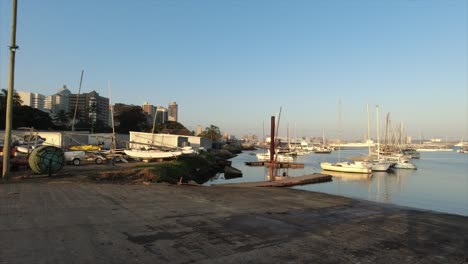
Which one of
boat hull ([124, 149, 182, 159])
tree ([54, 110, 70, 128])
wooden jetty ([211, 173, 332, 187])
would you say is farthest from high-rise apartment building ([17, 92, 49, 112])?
wooden jetty ([211, 173, 332, 187])

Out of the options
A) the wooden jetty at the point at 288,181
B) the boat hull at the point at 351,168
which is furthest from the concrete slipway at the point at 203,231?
the boat hull at the point at 351,168

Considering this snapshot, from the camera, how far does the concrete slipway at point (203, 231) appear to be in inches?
243

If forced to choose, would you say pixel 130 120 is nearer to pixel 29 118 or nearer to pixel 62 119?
pixel 62 119

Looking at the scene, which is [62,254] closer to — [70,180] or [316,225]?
[316,225]

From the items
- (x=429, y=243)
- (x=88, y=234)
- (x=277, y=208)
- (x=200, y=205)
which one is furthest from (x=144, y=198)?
(x=429, y=243)

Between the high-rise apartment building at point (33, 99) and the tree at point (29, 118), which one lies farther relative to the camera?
the high-rise apartment building at point (33, 99)

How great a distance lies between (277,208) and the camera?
1204 centimetres

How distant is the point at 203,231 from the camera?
25.9ft

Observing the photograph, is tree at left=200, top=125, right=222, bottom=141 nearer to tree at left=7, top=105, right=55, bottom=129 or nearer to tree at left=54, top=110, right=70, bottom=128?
tree at left=54, top=110, right=70, bottom=128

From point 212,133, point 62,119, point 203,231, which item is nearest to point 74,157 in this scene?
point 203,231

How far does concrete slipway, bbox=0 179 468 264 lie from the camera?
617 centimetres

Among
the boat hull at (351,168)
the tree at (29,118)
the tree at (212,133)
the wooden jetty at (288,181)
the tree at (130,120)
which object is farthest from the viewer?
the tree at (212,133)

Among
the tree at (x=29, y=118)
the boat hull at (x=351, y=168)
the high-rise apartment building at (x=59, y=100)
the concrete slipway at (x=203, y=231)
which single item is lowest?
the boat hull at (x=351, y=168)

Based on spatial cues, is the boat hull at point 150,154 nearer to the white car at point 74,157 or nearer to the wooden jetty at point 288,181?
the white car at point 74,157
